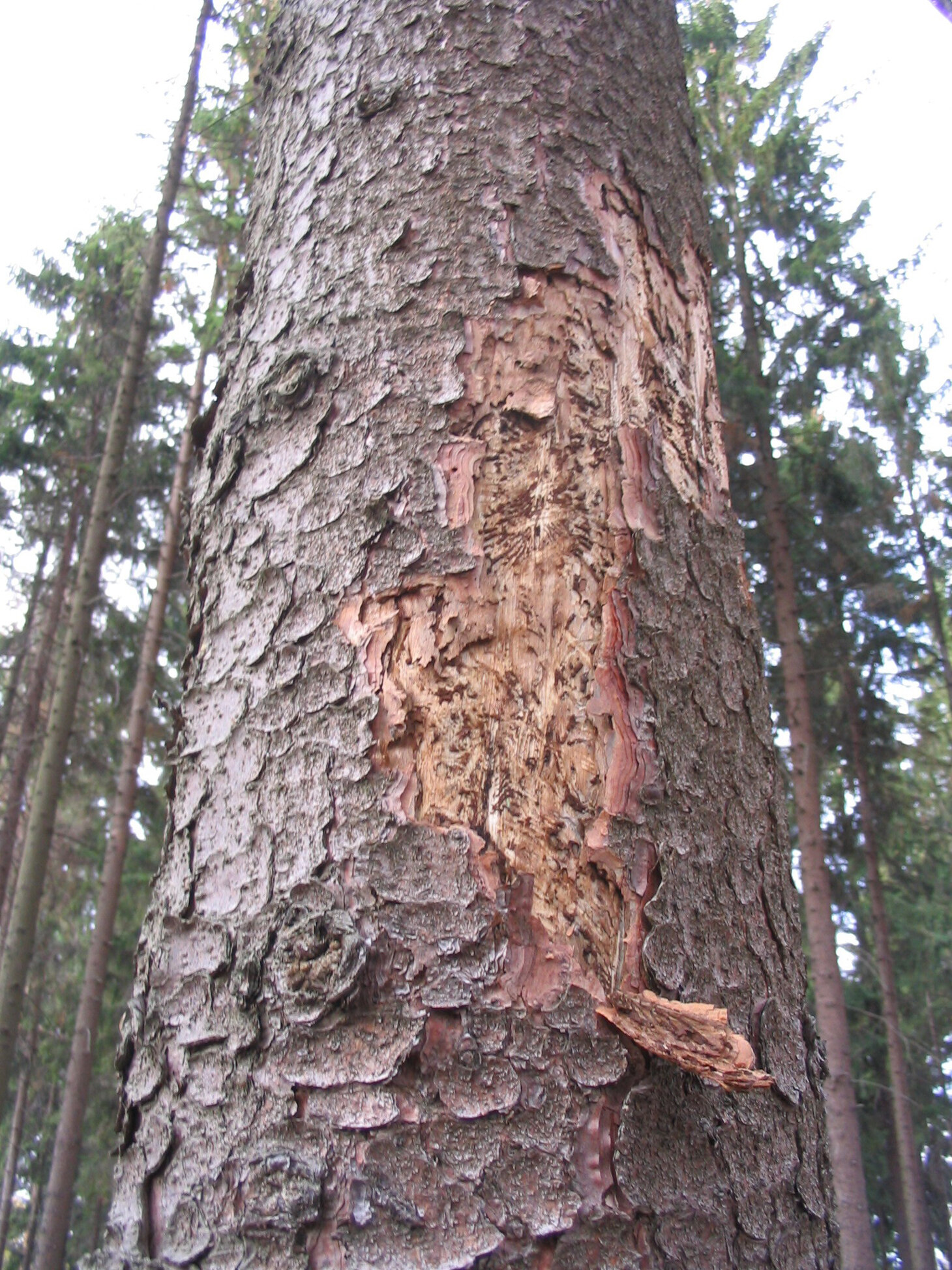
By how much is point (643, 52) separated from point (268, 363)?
88 cm

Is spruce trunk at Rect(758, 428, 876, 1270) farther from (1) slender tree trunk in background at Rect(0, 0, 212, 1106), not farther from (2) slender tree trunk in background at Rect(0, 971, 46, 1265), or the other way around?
(2) slender tree trunk in background at Rect(0, 971, 46, 1265)

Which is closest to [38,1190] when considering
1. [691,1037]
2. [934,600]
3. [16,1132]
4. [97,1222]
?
[97,1222]

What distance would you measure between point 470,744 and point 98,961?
7.43 meters

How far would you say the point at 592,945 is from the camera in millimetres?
870

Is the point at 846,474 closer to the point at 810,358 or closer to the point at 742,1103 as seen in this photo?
the point at 810,358

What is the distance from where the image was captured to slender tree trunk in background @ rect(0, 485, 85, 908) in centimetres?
995

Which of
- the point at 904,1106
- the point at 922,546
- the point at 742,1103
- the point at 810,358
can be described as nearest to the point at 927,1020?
the point at 904,1106

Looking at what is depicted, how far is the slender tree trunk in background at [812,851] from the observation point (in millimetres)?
7207

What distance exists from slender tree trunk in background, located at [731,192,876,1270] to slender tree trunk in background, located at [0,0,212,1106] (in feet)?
19.2

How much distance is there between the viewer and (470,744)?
936 millimetres

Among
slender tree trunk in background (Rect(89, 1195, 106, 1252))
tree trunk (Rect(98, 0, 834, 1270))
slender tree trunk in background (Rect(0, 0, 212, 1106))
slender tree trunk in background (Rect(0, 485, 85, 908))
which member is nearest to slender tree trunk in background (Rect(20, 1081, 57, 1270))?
slender tree trunk in background (Rect(89, 1195, 106, 1252))

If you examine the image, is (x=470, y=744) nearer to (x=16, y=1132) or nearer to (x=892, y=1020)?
(x=892, y=1020)

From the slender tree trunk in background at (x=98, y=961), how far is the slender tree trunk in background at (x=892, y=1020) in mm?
7774

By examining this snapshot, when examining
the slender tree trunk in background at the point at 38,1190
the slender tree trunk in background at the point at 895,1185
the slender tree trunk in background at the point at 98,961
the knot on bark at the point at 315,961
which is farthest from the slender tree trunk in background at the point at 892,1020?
the slender tree trunk in background at the point at 38,1190
